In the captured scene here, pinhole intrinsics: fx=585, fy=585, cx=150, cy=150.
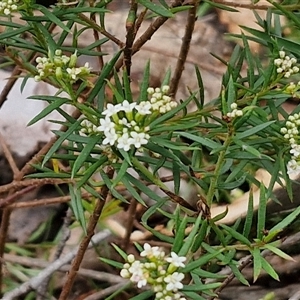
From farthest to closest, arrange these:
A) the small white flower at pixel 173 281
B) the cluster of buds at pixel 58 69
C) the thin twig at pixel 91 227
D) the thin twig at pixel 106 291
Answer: the thin twig at pixel 106 291, the thin twig at pixel 91 227, the cluster of buds at pixel 58 69, the small white flower at pixel 173 281

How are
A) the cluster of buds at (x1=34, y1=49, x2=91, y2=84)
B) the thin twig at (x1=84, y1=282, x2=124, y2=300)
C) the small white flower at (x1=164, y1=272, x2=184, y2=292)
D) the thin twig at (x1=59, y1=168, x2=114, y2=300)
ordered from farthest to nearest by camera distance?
the thin twig at (x1=84, y1=282, x2=124, y2=300), the thin twig at (x1=59, y1=168, x2=114, y2=300), the cluster of buds at (x1=34, y1=49, x2=91, y2=84), the small white flower at (x1=164, y1=272, x2=184, y2=292)

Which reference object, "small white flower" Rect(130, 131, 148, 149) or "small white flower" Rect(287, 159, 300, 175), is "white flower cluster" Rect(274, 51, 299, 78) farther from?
"small white flower" Rect(130, 131, 148, 149)

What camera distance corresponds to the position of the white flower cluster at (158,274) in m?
0.66

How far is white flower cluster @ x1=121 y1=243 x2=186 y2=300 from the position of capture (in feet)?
2.16

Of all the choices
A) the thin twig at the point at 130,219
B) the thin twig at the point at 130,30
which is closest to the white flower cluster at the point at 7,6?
the thin twig at the point at 130,30

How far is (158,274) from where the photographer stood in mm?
669

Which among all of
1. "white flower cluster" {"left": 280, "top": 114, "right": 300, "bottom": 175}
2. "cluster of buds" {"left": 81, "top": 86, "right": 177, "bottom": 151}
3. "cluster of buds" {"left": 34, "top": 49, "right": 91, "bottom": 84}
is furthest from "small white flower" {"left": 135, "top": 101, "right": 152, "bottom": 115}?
"white flower cluster" {"left": 280, "top": 114, "right": 300, "bottom": 175}

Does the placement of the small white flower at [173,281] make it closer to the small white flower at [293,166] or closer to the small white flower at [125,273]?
the small white flower at [125,273]

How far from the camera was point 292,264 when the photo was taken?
164cm

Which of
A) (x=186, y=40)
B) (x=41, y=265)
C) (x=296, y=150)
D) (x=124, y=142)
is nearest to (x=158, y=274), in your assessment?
(x=124, y=142)

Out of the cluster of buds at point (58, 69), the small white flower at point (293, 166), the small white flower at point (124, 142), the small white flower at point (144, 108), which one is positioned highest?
the cluster of buds at point (58, 69)

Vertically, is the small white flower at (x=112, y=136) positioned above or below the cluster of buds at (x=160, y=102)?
below

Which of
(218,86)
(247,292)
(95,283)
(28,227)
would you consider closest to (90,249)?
(95,283)

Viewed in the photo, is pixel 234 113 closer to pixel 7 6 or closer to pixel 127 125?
pixel 127 125
